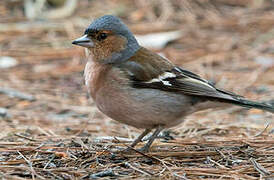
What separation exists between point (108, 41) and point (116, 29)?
0.14m

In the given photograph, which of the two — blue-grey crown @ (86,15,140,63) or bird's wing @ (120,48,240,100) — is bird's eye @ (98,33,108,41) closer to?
blue-grey crown @ (86,15,140,63)

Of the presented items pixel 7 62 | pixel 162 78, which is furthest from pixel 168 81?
pixel 7 62

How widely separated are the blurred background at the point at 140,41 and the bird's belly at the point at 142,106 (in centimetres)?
83

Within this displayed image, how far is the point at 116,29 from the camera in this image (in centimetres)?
459

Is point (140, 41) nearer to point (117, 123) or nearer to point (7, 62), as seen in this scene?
point (7, 62)

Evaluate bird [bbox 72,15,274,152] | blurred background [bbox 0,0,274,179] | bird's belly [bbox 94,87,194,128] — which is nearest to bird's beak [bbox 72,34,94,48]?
bird [bbox 72,15,274,152]

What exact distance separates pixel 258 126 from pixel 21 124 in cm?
256

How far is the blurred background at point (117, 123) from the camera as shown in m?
3.78

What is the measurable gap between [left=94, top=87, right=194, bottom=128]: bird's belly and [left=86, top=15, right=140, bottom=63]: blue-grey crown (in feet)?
1.36

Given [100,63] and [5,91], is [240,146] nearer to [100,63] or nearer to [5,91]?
[100,63]

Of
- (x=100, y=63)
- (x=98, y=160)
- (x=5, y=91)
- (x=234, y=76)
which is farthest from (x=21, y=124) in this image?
(x=234, y=76)

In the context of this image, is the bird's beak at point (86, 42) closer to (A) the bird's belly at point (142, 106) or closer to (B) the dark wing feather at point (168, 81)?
(B) the dark wing feather at point (168, 81)

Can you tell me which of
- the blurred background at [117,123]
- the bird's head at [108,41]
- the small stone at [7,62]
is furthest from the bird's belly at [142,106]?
the small stone at [7,62]

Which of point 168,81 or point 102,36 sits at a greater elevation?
point 102,36
